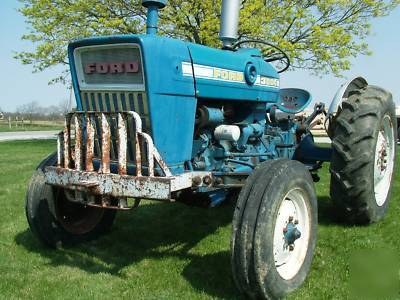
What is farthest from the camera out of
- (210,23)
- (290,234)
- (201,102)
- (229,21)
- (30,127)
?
(30,127)

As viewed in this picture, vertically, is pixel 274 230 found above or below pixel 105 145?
below

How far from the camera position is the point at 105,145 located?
3.47m

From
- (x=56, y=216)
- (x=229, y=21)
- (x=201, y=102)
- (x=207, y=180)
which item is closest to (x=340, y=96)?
(x=229, y=21)

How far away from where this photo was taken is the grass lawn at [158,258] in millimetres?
3555

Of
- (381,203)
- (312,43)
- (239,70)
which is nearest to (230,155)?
(239,70)

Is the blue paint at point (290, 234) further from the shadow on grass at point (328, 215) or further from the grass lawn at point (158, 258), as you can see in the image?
the shadow on grass at point (328, 215)

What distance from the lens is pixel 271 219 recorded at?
10.4ft

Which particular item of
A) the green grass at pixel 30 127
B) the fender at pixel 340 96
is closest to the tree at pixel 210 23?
the fender at pixel 340 96

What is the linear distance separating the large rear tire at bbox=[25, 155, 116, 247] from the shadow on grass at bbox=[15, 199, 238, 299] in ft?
Result: 0.35

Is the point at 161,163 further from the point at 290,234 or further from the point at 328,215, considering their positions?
the point at 328,215

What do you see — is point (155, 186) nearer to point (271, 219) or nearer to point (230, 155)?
point (271, 219)

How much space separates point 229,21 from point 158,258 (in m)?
2.29

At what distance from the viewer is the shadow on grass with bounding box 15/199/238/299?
3.84 metres

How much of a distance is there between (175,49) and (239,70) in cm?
86
